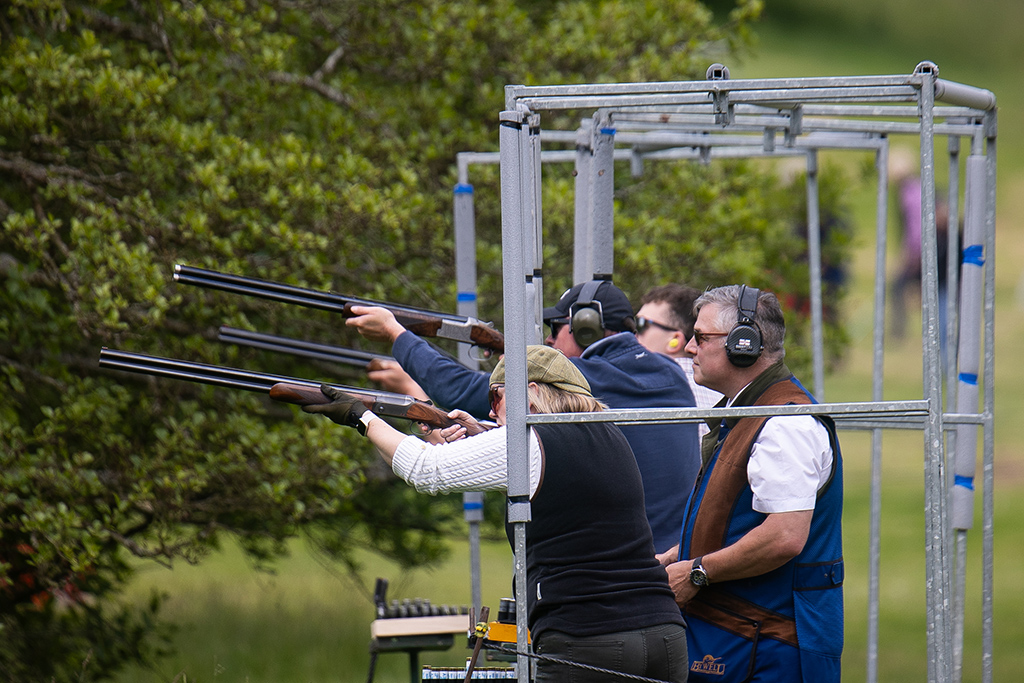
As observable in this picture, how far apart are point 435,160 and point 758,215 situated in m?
2.46

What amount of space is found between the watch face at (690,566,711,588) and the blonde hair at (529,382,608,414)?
2.14 feet

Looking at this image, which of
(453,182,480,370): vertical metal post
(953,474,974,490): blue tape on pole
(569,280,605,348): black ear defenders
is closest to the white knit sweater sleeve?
(569,280,605,348): black ear defenders

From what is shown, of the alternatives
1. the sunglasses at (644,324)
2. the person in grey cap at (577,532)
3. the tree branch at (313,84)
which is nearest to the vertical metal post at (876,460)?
the sunglasses at (644,324)

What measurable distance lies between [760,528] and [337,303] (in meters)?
2.03

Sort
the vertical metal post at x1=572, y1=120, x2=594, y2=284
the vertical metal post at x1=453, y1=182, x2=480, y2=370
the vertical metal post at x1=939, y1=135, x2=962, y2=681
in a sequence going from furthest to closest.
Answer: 1. the vertical metal post at x1=453, y1=182, x2=480, y2=370
2. the vertical metal post at x1=572, y1=120, x2=594, y2=284
3. the vertical metal post at x1=939, y1=135, x2=962, y2=681

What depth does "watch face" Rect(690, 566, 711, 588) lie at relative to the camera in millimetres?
3160

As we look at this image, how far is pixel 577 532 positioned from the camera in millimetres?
2857

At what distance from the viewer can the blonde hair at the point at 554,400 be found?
292 centimetres

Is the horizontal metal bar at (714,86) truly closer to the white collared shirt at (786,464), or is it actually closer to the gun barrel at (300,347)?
the white collared shirt at (786,464)

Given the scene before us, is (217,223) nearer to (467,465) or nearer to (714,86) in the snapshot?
(467,465)

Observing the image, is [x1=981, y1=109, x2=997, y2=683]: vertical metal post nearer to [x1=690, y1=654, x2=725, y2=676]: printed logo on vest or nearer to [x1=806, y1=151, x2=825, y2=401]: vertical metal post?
[x1=690, y1=654, x2=725, y2=676]: printed logo on vest

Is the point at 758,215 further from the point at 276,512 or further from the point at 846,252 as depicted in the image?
the point at 276,512

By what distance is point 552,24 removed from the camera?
6.98m

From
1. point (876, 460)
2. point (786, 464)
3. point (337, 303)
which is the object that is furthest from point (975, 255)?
point (337, 303)
